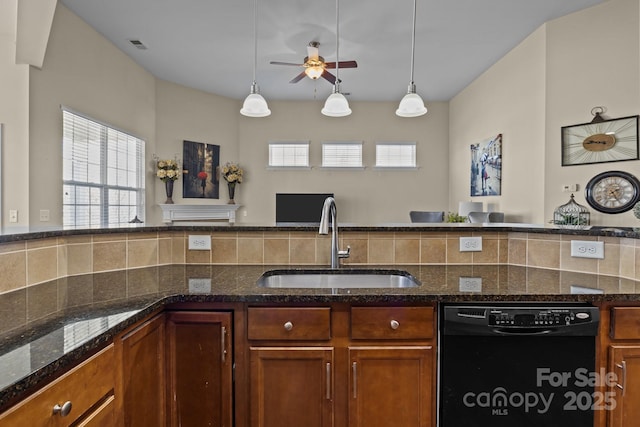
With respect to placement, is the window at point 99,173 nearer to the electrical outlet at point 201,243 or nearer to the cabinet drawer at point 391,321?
the electrical outlet at point 201,243

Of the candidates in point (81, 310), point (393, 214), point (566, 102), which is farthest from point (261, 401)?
point (393, 214)

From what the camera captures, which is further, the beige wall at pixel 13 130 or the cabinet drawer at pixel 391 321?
the beige wall at pixel 13 130

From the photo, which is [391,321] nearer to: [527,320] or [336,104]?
[527,320]

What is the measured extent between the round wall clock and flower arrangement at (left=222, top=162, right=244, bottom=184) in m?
5.24

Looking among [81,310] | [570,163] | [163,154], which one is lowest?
[81,310]

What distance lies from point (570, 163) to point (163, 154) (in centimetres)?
580

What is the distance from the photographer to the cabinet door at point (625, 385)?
1.27 meters

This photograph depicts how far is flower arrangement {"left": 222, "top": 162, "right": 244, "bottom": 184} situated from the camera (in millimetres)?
6418

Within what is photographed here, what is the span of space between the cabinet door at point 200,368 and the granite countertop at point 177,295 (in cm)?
9

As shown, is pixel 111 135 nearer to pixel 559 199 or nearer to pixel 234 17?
pixel 234 17

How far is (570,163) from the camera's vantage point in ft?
13.0

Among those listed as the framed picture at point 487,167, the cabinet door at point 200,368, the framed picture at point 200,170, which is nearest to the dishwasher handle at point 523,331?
the cabinet door at point 200,368

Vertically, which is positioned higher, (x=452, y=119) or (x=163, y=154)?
(x=452, y=119)

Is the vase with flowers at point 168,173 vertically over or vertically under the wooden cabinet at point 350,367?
over
